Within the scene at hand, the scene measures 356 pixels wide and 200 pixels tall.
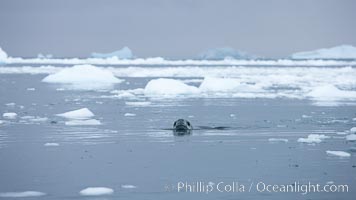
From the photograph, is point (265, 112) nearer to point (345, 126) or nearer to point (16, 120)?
point (345, 126)

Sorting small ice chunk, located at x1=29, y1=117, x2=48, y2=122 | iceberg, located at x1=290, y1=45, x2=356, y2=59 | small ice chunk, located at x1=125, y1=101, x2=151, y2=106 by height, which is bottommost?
small ice chunk, located at x1=29, y1=117, x2=48, y2=122

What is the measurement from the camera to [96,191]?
9.02 m

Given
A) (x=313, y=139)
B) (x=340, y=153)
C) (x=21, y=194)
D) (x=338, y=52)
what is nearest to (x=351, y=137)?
(x=313, y=139)

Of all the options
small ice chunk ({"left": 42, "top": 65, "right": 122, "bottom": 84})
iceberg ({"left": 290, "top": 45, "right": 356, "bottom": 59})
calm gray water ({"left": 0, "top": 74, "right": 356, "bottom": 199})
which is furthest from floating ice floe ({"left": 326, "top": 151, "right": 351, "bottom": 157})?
iceberg ({"left": 290, "top": 45, "right": 356, "bottom": 59})

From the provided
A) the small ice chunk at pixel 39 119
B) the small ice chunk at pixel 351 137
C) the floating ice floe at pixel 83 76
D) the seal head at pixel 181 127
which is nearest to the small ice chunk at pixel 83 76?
the floating ice floe at pixel 83 76

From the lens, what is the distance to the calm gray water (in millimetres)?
9547

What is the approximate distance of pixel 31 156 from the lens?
1183 cm

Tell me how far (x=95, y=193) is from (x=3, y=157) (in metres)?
3.25

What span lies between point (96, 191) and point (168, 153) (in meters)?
3.35

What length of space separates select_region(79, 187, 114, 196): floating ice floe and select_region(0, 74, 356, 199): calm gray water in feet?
0.32

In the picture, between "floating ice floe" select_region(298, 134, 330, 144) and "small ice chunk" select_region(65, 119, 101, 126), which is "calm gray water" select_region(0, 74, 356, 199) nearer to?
"floating ice floe" select_region(298, 134, 330, 144)

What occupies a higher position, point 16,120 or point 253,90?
point 253,90

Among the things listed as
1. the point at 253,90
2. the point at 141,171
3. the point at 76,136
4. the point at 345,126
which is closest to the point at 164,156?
the point at 141,171

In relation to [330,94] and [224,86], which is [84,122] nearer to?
[330,94]
